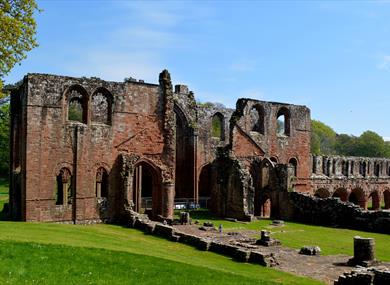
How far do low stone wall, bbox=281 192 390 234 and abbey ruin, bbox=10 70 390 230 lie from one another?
107 millimetres

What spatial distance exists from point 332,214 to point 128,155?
12.1 m

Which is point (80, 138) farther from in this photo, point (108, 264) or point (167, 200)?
point (108, 264)

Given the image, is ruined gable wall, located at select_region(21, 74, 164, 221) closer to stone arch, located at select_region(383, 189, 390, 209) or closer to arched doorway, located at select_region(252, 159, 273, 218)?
arched doorway, located at select_region(252, 159, 273, 218)

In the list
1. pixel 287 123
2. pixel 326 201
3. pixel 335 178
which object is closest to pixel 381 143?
pixel 335 178

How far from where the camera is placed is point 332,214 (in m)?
28.5

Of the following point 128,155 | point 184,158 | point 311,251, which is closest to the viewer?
point 311,251

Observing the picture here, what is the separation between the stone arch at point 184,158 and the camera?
38531mm

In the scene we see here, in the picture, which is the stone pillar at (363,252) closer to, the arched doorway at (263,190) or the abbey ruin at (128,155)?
the abbey ruin at (128,155)

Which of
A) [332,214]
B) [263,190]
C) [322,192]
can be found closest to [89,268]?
[332,214]

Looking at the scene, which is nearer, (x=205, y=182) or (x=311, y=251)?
(x=311, y=251)

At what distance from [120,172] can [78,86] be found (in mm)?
5109

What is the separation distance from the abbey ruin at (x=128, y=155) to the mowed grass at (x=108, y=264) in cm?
738

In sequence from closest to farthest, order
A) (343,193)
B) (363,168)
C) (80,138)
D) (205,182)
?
(80,138), (205,182), (343,193), (363,168)

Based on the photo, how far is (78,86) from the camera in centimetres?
2583
